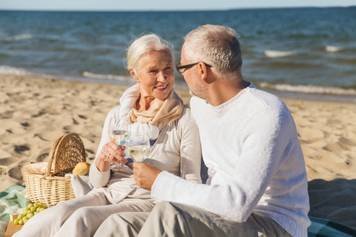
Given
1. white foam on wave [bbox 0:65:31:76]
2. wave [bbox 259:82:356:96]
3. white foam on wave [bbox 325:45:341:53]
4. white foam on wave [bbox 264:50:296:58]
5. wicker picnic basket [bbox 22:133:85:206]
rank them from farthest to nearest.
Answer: white foam on wave [bbox 325:45:341:53] → white foam on wave [bbox 264:50:296:58] → white foam on wave [bbox 0:65:31:76] → wave [bbox 259:82:356:96] → wicker picnic basket [bbox 22:133:85:206]

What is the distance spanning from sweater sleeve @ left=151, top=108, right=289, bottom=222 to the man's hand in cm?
31

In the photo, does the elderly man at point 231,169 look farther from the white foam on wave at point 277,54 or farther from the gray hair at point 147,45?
the white foam on wave at point 277,54

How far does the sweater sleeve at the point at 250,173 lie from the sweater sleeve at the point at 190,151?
0.91 meters

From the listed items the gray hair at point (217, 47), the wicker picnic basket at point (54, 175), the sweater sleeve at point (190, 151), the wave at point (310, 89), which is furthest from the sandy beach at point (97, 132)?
the gray hair at point (217, 47)

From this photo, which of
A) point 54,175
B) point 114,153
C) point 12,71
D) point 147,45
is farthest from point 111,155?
point 12,71

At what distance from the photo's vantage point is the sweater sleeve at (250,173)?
96.2 inches

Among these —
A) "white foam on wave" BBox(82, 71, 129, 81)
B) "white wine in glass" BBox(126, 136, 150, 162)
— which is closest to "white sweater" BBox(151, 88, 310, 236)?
"white wine in glass" BBox(126, 136, 150, 162)

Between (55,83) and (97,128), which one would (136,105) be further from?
(55,83)

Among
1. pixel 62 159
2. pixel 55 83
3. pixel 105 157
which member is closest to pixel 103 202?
pixel 105 157

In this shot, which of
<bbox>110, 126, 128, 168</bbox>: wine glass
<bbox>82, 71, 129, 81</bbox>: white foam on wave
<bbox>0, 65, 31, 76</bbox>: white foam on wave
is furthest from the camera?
<bbox>0, 65, 31, 76</bbox>: white foam on wave

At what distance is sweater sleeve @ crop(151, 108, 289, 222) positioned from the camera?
2.44 metres

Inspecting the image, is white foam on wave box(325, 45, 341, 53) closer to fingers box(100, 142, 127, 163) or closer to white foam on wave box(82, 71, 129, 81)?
white foam on wave box(82, 71, 129, 81)

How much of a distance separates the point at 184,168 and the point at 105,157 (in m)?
0.47

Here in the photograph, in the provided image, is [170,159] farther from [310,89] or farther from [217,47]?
[310,89]
